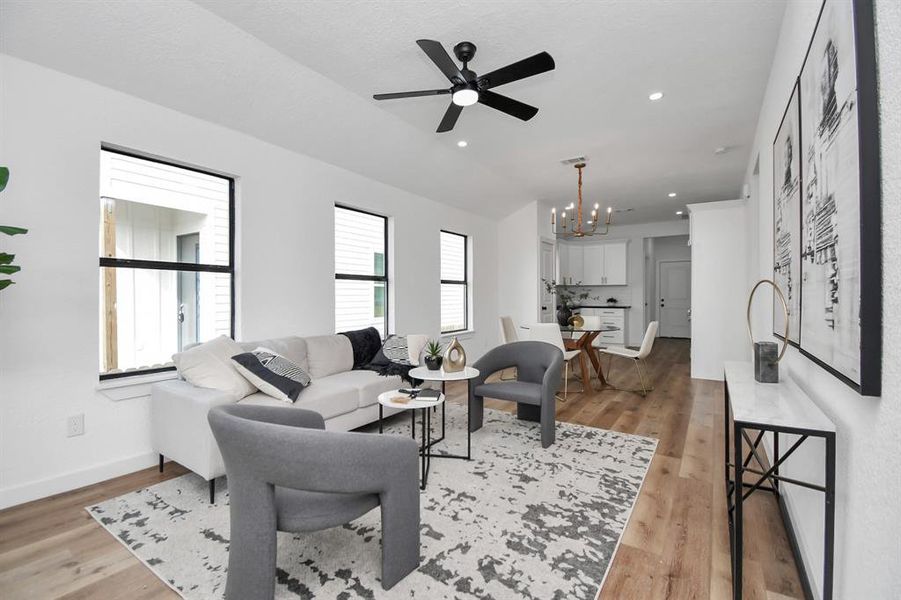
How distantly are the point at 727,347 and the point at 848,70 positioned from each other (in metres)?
5.48

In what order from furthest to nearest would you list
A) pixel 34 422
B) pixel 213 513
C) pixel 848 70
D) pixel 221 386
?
1. pixel 221 386
2. pixel 34 422
3. pixel 213 513
4. pixel 848 70

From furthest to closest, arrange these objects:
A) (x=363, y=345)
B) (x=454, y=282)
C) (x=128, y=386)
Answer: (x=454, y=282) → (x=363, y=345) → (x=128, y=386)

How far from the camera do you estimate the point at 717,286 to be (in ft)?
18.6

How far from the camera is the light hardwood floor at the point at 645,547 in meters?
1.66

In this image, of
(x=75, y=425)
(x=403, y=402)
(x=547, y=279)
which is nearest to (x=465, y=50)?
(x=403, y=402)

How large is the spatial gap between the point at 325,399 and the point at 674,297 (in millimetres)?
10312

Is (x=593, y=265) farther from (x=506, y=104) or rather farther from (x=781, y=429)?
(x=781, y=429)

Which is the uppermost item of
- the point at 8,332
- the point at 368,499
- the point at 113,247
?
the point at 113,247

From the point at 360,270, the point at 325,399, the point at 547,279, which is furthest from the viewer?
the point at 547,279

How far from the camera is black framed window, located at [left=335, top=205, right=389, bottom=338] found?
455cm

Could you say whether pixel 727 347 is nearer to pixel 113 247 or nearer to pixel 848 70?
pixel 848 70

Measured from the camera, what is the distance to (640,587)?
1.66 meters

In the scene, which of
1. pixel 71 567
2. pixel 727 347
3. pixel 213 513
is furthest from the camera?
pixel 727 347

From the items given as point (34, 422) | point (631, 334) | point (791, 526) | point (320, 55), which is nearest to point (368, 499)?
point (791, 526)
